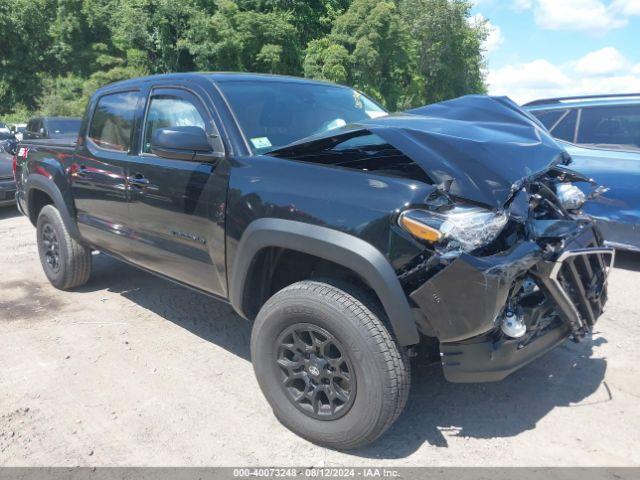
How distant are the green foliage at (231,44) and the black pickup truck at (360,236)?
17885mm

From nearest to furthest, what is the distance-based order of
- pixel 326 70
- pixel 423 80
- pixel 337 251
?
pixel 337 251, pixel 326 70, pixel 423 80

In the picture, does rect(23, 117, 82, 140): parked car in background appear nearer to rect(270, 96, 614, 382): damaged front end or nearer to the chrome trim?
rect(270, 96, 614, 382): damaged front end

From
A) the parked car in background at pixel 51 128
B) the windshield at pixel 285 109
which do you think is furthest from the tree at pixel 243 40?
the windshield at pixel 285 109

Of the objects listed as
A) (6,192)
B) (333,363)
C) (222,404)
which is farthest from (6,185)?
(333,363)

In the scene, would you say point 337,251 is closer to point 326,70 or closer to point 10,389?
point 10,389

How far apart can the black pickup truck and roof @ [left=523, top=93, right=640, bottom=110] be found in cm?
287

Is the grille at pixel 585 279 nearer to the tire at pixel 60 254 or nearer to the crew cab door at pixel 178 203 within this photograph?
the crew cab door at pixel 178 203

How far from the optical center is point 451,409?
10.1 ft

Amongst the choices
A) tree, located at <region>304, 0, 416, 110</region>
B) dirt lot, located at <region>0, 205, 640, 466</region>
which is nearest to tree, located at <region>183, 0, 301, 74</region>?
tree, located at <region>304, 0, 416, 110</region>

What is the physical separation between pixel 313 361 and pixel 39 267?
4597 mm

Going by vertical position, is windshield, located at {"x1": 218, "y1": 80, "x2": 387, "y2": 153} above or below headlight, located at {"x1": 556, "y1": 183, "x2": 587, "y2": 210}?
above

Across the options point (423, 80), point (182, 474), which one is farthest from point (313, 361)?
point (423, 80)

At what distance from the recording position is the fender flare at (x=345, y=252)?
2.34 meters

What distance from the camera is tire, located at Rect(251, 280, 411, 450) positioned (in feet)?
7.96
